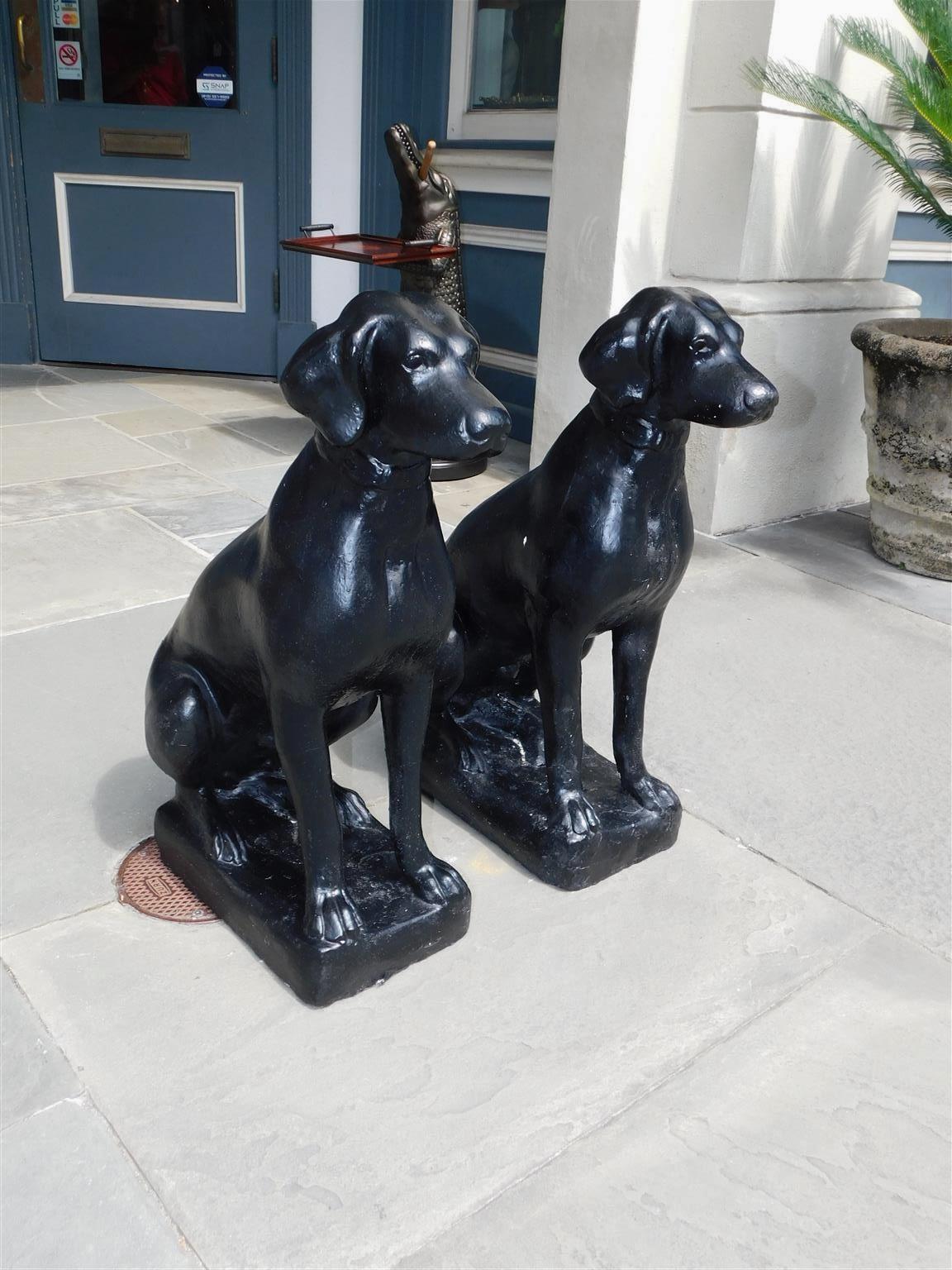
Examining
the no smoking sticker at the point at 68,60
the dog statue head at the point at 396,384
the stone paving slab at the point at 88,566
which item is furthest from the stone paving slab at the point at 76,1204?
the no smoking sticker at the point at 68,60

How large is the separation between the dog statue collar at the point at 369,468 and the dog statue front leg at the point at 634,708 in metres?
0.68

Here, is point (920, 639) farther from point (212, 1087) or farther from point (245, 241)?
point (245, 241)

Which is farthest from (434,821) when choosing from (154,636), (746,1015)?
(154,636)

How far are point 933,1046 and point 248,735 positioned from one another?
1.28 meters

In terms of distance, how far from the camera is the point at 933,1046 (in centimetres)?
182

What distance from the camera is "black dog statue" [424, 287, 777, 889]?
1.77 meters

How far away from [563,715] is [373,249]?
3.30m

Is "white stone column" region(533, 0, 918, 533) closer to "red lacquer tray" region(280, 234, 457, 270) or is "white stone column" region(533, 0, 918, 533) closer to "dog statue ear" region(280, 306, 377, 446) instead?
"red lacquer tray" region(280, 234, 457, 270)

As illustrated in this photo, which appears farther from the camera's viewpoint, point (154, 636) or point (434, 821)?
point (154, 636)

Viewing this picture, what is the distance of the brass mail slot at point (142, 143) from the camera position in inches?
251

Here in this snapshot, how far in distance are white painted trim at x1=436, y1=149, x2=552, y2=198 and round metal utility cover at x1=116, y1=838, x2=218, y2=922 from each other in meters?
4.04

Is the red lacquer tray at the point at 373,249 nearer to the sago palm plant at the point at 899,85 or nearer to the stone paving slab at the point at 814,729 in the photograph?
the sago palm plant at the point at 899,85

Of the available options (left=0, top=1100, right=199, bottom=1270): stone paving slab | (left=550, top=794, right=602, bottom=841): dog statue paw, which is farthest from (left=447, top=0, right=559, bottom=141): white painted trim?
(left=0, top=1100, right=199, bottom=1270): stone paving slab

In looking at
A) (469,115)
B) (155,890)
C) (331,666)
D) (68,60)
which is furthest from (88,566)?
(68,60)
